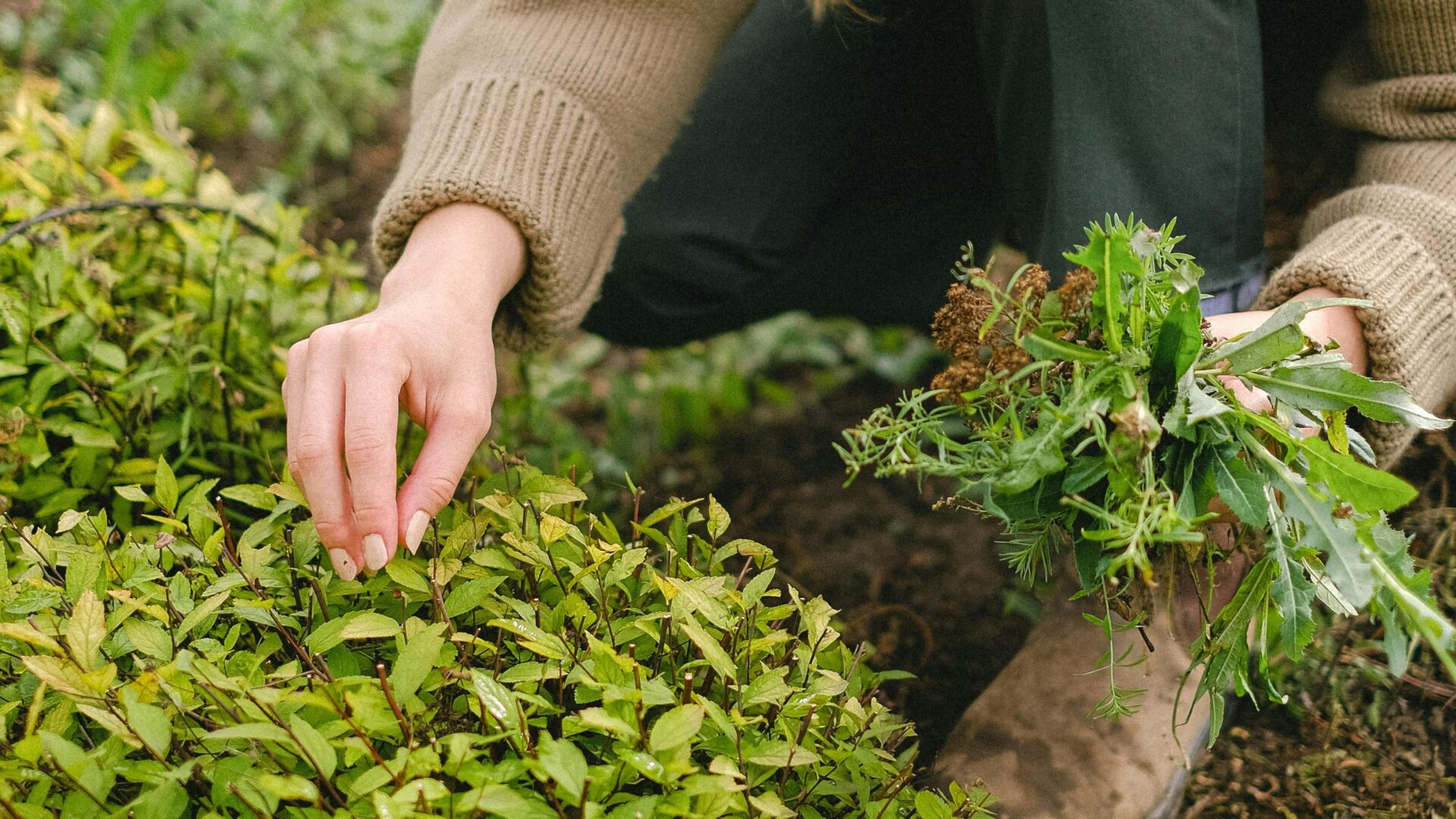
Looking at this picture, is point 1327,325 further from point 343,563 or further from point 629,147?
point 343,563

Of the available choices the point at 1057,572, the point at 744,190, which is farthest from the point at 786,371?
the point at 1057,572

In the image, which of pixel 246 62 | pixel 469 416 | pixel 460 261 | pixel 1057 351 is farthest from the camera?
pixel 246 62

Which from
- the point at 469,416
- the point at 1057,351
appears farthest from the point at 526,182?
the point at 1057,351

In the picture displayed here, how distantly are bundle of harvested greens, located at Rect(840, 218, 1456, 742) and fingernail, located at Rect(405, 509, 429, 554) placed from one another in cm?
41

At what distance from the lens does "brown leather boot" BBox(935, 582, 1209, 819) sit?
3.71 feet

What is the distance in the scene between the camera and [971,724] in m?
1.23

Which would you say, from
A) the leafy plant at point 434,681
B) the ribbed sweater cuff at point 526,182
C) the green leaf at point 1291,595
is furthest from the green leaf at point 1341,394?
the ribbed sweater cuff at point 526,182

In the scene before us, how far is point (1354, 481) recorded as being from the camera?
0.71 metres

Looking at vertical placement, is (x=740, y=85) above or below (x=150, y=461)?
above

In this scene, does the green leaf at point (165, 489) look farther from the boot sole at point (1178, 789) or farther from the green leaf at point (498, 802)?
the boot sole at point (1178, 789)

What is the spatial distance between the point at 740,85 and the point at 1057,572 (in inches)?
39.9

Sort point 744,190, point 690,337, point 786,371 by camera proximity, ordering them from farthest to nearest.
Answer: point 786,371 → point 690,337 → point 744,190

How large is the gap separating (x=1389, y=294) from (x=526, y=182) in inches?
39.7

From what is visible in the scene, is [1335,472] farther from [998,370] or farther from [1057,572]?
[1057,572]
